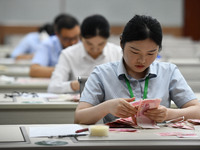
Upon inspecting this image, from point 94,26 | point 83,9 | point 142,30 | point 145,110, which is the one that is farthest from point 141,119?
point 83,9

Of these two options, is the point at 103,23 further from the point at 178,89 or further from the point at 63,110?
the point at 178,89

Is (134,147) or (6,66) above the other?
(134,147)

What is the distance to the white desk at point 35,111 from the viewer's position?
316 cm

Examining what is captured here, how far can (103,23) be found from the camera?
3.72 metres

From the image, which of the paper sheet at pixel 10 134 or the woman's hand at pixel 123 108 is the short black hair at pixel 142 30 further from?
the paper sheet at pixel 10 134

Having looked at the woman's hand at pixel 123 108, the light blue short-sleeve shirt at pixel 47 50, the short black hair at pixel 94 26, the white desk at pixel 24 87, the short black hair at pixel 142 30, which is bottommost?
the white desk at pixel 24 87

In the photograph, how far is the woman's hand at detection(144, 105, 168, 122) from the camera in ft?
7.12

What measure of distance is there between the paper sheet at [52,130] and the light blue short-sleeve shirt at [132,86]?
0.97ft

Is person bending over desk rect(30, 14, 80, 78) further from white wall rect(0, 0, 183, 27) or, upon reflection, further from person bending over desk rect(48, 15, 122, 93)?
white wall rect(0, 0, 183, 27)

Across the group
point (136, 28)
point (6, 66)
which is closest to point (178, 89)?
point (136, 28)

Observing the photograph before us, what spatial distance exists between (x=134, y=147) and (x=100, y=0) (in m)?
11.8

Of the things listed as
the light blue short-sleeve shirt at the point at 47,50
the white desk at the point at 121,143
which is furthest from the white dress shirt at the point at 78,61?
the white desk at the point at 121,143

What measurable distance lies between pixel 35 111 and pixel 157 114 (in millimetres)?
1261

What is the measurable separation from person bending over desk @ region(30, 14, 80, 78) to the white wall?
822 centimetres
